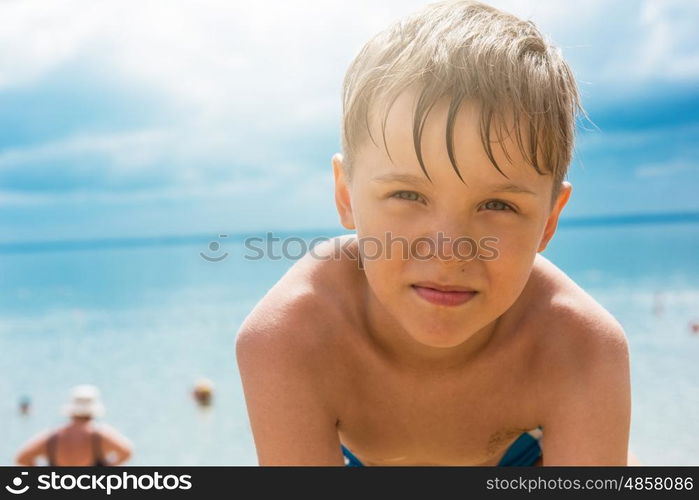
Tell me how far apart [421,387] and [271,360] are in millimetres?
467

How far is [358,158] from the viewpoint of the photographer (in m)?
1.84

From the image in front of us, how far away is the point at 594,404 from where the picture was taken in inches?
74.7

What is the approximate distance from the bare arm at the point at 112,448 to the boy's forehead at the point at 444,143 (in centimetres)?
378

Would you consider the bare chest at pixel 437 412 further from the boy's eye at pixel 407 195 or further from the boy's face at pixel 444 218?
the boy's eye at pixel 407 195

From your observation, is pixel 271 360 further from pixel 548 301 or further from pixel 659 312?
pixel 659 312

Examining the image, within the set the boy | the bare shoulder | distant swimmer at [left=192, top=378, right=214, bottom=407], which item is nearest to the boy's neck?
the boy

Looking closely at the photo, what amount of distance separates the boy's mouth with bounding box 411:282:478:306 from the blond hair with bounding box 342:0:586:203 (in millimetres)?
283

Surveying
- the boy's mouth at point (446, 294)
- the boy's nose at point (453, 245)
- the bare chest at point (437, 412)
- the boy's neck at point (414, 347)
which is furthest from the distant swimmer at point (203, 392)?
the boy's nose at point (453, 245)

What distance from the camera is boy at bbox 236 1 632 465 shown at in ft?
5.42

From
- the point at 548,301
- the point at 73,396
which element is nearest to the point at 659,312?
the point at 73,396

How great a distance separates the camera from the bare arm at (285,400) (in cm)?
185

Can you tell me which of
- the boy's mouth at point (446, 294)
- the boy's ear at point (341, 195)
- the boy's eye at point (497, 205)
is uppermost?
the boy's ear at point (341, 195)

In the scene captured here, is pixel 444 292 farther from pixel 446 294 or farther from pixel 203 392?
pixel 203 392

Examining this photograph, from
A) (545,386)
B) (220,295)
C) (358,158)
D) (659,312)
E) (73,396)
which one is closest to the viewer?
(358,158)
